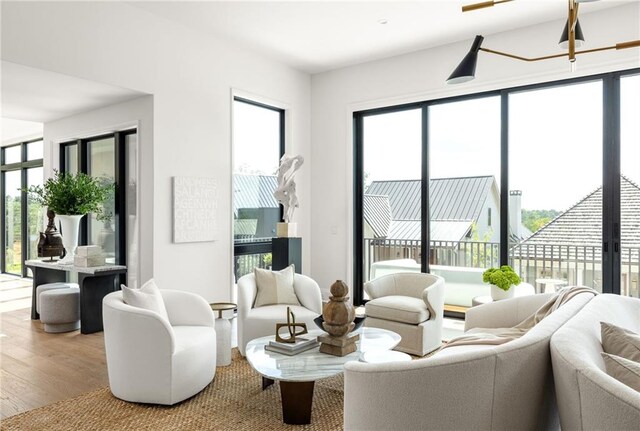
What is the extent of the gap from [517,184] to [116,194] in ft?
14.7

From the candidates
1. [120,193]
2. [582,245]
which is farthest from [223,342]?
[582,245]

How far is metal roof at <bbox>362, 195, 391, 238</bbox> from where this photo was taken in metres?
5.99

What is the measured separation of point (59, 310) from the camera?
458 centimetres

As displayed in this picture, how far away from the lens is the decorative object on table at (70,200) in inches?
193

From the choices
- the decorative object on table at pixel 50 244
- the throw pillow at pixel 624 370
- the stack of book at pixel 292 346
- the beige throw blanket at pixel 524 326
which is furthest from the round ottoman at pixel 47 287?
the throw pillow at pixel 624 370

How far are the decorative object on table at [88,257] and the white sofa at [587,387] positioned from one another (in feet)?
14.3

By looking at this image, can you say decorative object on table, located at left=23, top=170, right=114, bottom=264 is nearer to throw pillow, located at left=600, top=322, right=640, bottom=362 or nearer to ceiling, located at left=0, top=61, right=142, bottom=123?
ceiling, located at left=0, top=61, right=142, bottom=123

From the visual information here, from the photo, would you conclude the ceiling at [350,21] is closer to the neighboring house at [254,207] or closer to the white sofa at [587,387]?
the neighboring house at [254,207]

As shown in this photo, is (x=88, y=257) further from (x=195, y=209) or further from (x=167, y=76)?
(x=167, y=76)

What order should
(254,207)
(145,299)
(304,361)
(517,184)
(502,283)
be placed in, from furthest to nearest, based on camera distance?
(254,207) → (517,184) → (502,283) → (145,299) → (304,361)

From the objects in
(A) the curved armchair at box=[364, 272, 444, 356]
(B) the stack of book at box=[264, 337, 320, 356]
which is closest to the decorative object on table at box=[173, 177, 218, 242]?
(A) the curved armchair at box=[364, 272, 444, 356]

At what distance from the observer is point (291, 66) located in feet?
20.1

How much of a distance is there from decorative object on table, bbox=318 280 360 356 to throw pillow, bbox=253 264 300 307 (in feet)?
3.96

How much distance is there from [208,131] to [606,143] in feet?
13.2
